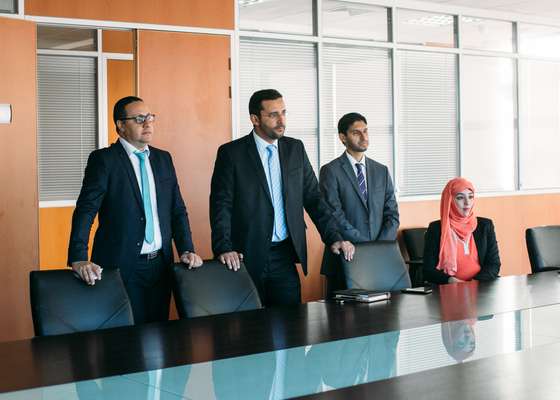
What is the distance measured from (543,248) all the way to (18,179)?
12.0ft

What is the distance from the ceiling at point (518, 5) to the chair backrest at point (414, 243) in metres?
2.30

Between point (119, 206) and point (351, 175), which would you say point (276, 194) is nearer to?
point (119, 206)

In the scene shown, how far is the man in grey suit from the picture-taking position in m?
6.28

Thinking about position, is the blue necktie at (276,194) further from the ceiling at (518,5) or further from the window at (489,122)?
the window at (489,122)

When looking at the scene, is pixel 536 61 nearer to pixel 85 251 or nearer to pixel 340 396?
pixel 85 251

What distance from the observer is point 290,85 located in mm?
7582

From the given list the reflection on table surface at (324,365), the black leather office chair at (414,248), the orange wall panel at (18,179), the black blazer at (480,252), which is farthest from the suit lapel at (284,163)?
the black leather office chair at (414,248)

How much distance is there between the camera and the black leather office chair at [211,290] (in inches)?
161

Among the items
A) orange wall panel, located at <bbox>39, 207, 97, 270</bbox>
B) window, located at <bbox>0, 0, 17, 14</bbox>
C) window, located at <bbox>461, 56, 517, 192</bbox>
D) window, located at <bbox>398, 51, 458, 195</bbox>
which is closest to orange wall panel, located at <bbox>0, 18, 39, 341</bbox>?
window, located at <bbox>0, 0, 17, 14</bbox>

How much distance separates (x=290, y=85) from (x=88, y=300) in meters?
4.19

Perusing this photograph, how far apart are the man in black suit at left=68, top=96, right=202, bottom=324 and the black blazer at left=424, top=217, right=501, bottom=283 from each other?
1734 millimetres

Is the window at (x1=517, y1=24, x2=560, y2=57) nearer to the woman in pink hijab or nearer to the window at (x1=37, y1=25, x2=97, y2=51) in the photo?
the woman in pink hijab

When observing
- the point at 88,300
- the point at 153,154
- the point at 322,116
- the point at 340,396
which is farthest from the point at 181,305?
the point at 322,116

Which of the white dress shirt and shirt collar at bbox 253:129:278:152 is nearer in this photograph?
the white dress shirt
